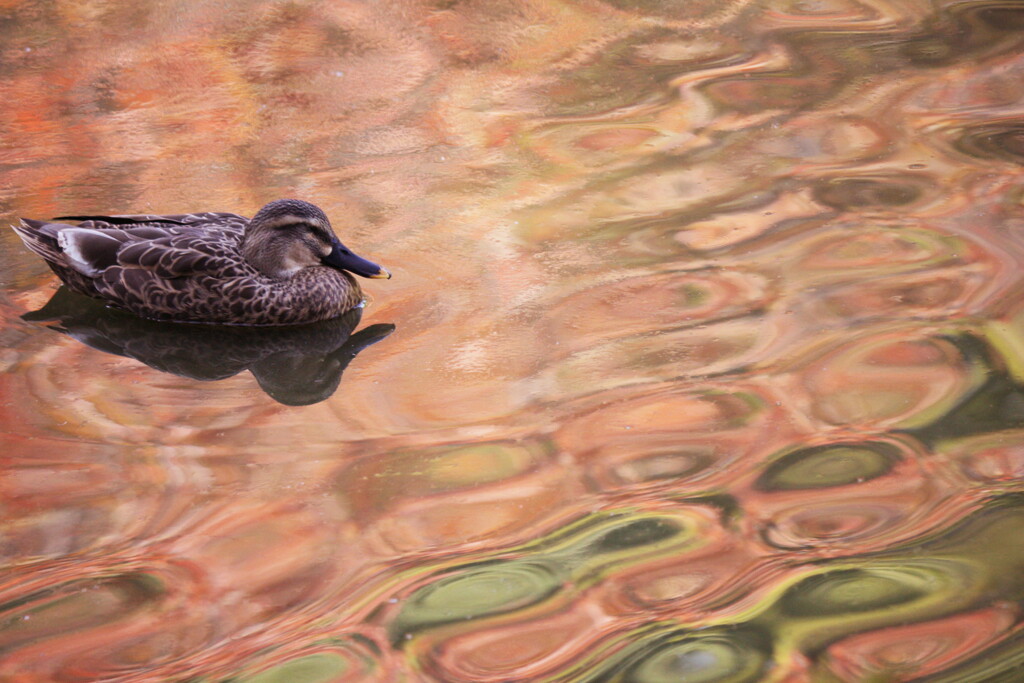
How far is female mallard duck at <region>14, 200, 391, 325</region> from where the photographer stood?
462 cm

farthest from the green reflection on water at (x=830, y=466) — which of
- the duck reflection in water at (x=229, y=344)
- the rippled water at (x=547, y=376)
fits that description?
the duck reflection in water at (x=229, y=344)

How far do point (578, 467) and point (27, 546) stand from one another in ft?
5.72

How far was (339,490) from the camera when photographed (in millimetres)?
3682

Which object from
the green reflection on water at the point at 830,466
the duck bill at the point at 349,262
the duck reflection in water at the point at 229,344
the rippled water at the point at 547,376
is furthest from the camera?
the duck bill at the point at 349,262

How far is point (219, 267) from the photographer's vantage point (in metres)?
4.64

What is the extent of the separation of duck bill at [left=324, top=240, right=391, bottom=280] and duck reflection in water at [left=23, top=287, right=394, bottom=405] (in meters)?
0.19

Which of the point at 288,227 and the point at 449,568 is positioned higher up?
the point at 288,227

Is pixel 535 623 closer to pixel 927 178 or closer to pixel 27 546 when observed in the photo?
pixel 27 546

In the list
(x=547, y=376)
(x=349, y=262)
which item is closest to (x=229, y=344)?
(x=349, y=262)

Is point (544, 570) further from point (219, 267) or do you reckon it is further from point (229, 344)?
point (219, 267)

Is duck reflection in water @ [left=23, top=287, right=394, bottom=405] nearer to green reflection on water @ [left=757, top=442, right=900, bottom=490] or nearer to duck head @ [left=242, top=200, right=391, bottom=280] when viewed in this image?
duck head @ [left=242, top=200, right=391, bottom=280]

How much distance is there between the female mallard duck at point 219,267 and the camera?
4621mm

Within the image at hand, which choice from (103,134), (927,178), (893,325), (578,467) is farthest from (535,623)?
(103,134)

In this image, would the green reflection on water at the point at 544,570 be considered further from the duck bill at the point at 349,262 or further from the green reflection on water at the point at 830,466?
the duck bill at the point at 349,262
